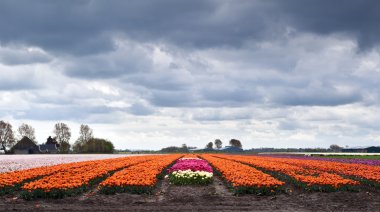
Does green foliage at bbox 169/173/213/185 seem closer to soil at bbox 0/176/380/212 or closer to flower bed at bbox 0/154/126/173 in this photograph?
soil at bbox 0/176/380/212

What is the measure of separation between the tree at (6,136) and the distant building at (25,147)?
73.0 inches

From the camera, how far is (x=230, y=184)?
20500 mm

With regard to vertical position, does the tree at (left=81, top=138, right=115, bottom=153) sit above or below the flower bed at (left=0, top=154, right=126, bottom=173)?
above

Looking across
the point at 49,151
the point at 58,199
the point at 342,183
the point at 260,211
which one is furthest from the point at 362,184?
the point at 49,151

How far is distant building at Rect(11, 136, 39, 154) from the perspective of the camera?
4942 inches

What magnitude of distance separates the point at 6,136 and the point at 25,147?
664 centimetres

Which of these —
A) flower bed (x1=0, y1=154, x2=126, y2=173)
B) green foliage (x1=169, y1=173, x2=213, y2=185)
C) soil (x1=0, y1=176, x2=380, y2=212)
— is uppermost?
flower bed (x1=0, y1=154, x2=126, y2=173)

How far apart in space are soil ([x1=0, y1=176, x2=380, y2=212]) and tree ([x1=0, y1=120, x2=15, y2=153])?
11620 centimetres

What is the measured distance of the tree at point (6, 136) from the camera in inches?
4857

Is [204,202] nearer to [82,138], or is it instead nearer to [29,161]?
[29,161]

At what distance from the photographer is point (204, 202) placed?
1593cm

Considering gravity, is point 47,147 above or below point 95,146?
above

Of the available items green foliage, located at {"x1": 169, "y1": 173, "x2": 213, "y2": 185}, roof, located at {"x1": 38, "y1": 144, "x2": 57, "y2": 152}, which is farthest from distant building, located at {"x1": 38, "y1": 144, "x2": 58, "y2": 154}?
green foliage, located at {"x1": 169, "y1": 173, "x2": 213, "y2": 185}

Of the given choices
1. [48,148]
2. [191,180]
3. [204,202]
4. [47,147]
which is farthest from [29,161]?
[47,147]
